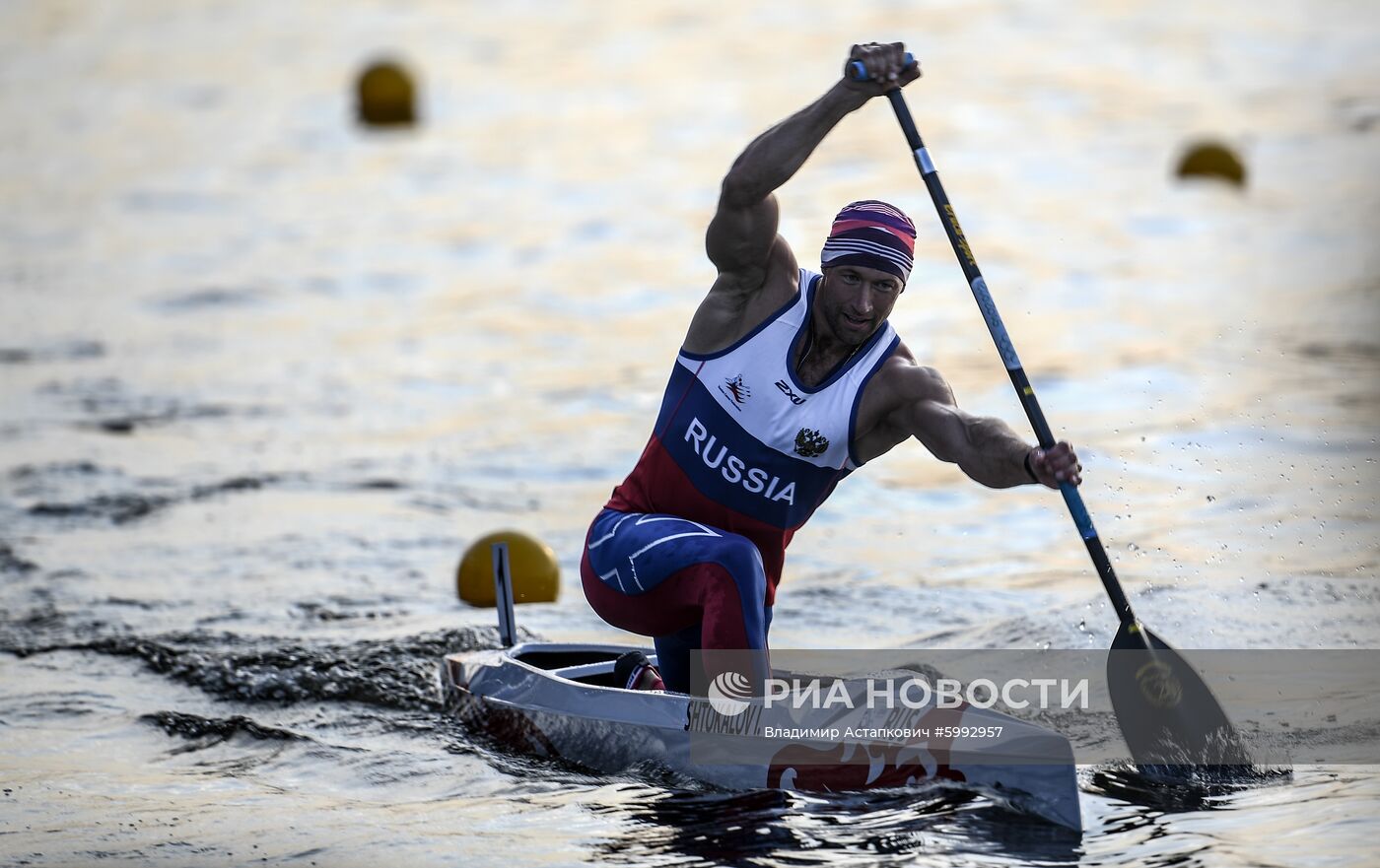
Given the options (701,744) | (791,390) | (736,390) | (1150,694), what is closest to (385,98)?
(736,390)

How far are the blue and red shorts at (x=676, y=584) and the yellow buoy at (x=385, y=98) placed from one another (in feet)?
56.2

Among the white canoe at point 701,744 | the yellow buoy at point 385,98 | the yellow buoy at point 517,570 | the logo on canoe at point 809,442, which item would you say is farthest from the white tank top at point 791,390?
the yellow buoy at point 385,98

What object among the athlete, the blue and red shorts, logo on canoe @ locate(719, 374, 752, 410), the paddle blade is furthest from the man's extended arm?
the paddle blade

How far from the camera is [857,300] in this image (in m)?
5.88

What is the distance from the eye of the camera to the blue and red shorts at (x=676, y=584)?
5832 millimetres

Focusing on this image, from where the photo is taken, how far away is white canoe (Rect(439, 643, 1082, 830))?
562 centimetres

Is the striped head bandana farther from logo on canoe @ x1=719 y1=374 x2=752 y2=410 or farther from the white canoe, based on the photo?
the white canoe

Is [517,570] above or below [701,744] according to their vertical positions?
above

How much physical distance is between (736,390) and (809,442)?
30 cm

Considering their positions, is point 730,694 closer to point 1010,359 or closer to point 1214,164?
point 1010,359

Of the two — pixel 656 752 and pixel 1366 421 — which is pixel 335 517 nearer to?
pixel 656 752

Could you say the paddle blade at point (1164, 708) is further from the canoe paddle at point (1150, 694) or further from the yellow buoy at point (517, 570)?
the yellow buoy at point (517, 570)

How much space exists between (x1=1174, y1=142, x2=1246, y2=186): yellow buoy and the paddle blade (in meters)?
13.2

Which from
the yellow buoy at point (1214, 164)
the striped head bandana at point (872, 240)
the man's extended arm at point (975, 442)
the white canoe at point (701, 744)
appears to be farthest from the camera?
the yellow buoy at point (1214, 164)
